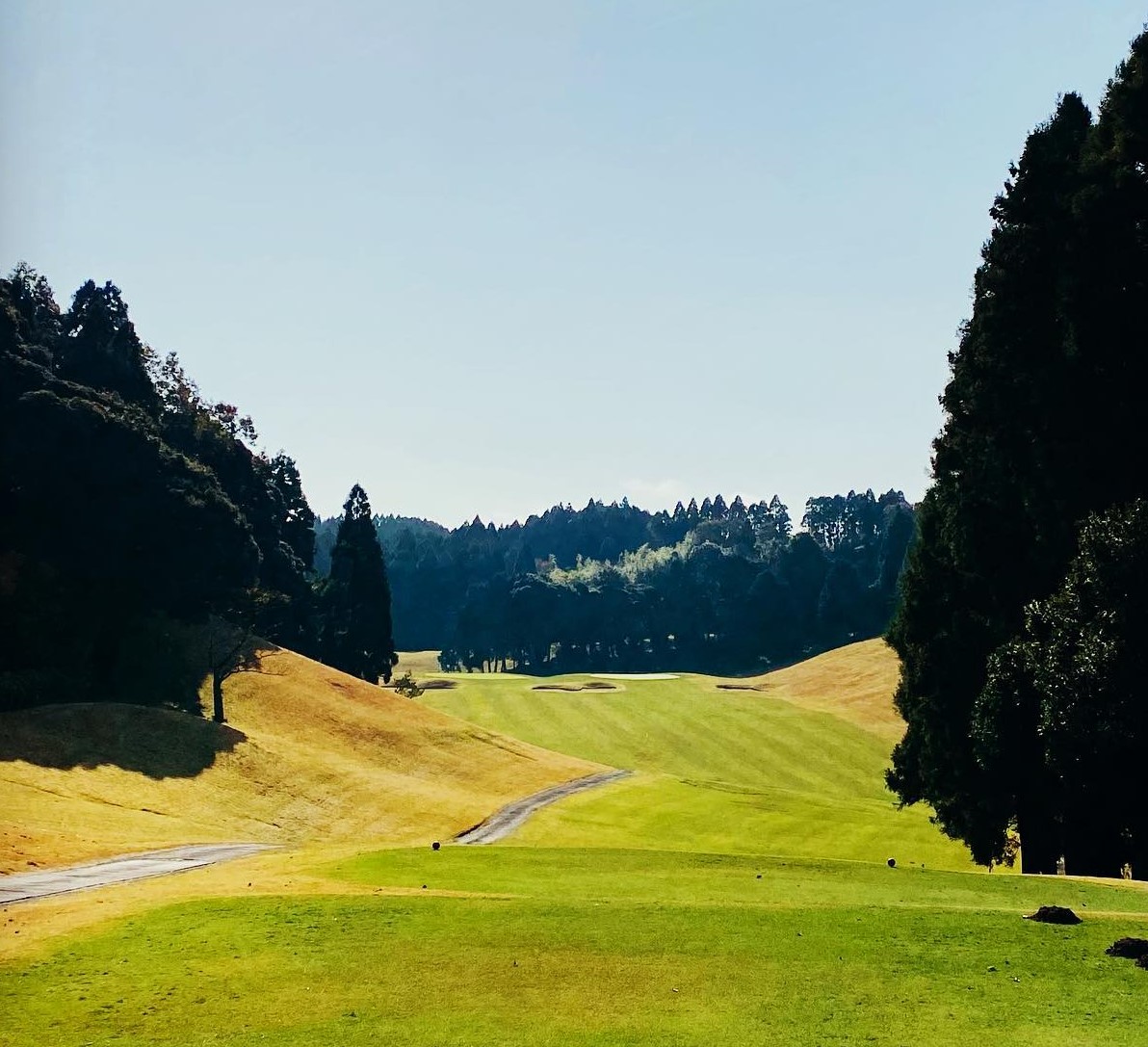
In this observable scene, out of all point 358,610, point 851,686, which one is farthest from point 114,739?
point 851,686

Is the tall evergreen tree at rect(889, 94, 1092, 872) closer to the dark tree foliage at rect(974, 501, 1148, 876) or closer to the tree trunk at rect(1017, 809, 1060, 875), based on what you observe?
the tree trunk at rect(1017, 809, 1060, 875)

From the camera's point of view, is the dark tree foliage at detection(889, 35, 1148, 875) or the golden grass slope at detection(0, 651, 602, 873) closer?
the dark tree foliage at detection(889, 35, 1148, 875)

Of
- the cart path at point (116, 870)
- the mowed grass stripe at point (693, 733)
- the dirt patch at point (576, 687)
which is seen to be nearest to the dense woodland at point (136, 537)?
the mowed grass stripe at point (693, 733)

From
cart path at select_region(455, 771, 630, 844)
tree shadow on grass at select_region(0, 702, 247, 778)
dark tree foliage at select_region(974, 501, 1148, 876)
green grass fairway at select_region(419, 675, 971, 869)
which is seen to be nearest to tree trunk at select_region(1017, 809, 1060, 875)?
dark tree foliage at select_region(974, 501, 1148, 876)

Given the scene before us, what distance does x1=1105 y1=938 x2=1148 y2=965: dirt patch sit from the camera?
1742 cm

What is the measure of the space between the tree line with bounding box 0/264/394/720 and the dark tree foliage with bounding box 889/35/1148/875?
155ft

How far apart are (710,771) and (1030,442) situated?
5653 centimetres

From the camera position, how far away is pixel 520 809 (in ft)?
193

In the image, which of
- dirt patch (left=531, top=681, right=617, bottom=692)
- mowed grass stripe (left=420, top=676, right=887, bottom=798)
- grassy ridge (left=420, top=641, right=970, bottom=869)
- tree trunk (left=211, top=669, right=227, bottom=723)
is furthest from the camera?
dirt patch (left=531, top=681, right=617, bottom=692)

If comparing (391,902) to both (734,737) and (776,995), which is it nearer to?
(776,995)

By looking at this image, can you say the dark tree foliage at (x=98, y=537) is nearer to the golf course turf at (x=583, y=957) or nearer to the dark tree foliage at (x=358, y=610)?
the dark tree foliage at (x=358, y=610)

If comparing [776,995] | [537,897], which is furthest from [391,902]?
[776,995]

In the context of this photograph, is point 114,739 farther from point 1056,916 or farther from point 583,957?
point 1056,916

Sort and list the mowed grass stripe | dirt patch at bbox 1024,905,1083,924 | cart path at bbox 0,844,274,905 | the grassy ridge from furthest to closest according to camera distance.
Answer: the mowed grass stripe < the grassy ridge < cart path at bbox 0,844,274,905 < dirt patch at bbox 1024,905,1083,924
